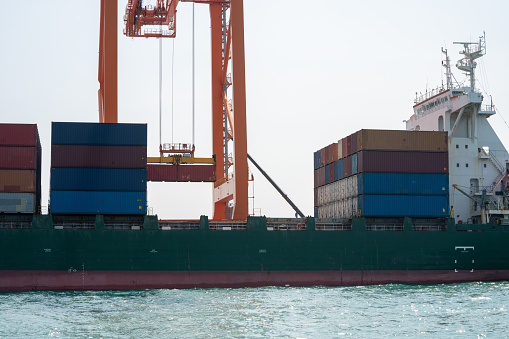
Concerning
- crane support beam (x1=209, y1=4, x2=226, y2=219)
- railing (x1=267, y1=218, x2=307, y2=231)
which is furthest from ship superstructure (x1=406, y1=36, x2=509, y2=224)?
crane support beam (x1=209, y1=4, x2=226, y2=219)

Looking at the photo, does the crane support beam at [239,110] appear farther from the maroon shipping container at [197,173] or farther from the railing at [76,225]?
the railing at [76,225]

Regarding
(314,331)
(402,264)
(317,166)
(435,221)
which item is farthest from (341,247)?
(314,331)

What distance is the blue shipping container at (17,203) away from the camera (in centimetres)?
3941

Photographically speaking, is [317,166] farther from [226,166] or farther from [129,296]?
[129,296]

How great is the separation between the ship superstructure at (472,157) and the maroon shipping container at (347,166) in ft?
25.2

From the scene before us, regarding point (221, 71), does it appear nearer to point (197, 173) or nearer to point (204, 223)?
point (197, 173)

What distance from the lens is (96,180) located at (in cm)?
4012

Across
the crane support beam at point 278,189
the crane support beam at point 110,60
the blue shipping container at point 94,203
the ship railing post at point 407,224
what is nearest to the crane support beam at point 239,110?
the blue shipping container at point 94,203

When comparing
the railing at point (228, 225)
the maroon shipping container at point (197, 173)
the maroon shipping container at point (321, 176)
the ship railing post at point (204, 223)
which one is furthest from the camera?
the maroon shipping container at point (321, 176)

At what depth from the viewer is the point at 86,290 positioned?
39.2 metres

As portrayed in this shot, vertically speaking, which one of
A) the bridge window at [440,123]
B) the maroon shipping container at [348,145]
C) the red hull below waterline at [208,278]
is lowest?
the red hull below waterline at [208,278]

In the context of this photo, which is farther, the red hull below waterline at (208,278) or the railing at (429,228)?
the railing at (429,228)

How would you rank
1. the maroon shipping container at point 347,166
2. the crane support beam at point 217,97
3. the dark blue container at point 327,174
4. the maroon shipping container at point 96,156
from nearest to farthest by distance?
the maroon shipping container at point 96,156 → the maroon shipping container at point 347,166 → the dark blue container at point 327,174 → the crane support beam at point 217,97

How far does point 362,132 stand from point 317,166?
9.18 m
